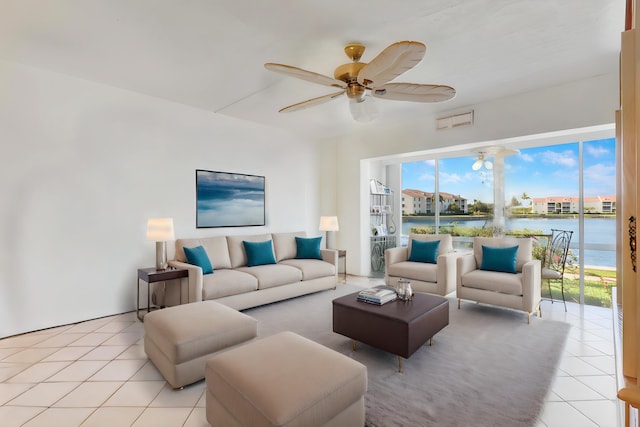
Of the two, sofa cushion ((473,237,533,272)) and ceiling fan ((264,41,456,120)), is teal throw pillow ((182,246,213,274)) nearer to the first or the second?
ceiling fan ((264,41,456,120))

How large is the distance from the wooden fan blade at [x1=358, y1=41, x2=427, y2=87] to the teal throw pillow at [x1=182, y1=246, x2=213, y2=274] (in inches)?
110

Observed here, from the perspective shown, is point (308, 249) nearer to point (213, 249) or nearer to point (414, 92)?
point (213, 249)

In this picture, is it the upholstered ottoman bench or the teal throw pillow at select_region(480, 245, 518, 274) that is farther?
the teal throw pillow at select_region(480, 245, 518, 274)

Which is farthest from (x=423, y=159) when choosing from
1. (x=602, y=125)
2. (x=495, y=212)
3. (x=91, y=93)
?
(x=91, y=93)

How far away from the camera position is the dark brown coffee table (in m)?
2.45

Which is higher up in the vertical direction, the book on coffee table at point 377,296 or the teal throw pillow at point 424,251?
the teal throw pillow at point 424,251

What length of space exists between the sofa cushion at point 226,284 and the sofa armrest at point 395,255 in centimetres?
204

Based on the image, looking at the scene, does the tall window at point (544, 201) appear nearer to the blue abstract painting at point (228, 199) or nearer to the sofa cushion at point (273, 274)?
the sofa cushion at point (273, 274)

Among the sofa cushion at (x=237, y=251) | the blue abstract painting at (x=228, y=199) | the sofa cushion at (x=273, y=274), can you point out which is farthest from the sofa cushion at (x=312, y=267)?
the blue abstract painting at (x=228, y=199)

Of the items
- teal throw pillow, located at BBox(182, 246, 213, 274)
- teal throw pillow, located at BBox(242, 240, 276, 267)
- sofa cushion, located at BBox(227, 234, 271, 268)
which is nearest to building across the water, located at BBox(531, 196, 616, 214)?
teal throw pillow, located at BBox(242, 240, 276, 267)

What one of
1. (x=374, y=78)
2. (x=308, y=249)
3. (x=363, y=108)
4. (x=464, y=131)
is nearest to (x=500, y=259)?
(x=464, y=131)

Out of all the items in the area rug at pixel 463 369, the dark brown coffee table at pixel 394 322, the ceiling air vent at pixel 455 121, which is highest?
the ceiling air vent at pixel 455 121

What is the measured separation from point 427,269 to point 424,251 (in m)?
0.41

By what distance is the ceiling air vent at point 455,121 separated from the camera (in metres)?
4.50
